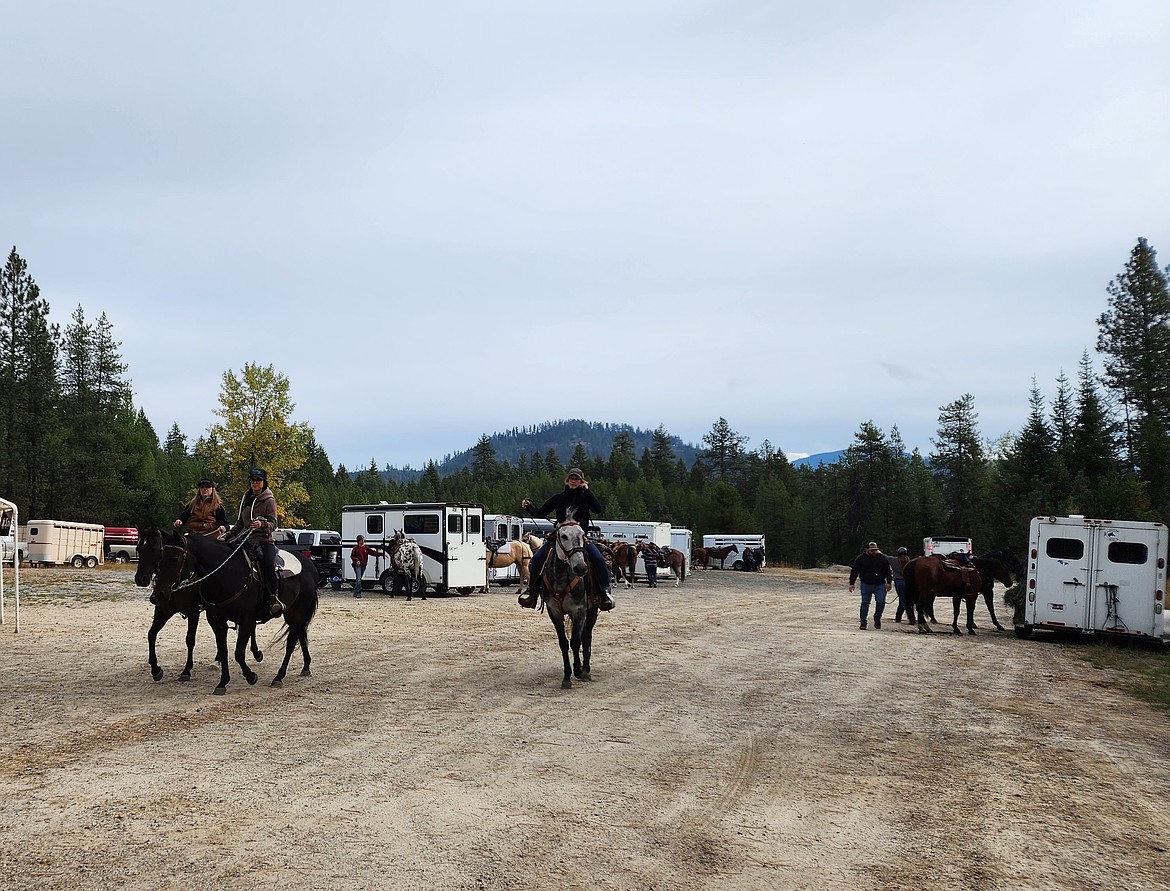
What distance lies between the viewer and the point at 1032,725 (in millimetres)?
9227

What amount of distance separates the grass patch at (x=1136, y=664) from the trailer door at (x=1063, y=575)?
700mm

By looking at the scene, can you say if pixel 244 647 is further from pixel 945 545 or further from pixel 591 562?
pixel 945 545

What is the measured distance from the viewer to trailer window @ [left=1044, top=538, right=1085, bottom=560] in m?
17.7

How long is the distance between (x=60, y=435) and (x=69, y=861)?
56.1 metres

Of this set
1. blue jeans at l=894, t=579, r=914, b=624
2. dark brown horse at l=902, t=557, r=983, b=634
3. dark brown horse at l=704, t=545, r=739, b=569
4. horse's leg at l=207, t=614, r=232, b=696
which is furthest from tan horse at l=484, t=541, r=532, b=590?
dark brown horse at l=704, t=545, r=739, b=569

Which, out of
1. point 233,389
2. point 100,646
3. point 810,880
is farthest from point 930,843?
point 233,389

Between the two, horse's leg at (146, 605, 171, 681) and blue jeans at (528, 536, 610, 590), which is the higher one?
blue jeans at (528, 536, 610, 590)

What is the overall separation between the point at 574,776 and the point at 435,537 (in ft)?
70.5

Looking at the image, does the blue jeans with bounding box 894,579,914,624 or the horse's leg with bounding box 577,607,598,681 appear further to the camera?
the blue jeans with bounding box 894,579,914,624

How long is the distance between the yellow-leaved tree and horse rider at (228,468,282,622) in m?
39.1

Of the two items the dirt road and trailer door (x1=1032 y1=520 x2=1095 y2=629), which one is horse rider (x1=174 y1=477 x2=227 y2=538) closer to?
the dirt road

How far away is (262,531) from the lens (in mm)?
10406

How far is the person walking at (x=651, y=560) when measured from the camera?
128 feet

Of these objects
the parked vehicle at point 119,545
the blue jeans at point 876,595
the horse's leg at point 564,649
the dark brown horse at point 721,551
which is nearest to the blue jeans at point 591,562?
the horse's leg at point 564,649
